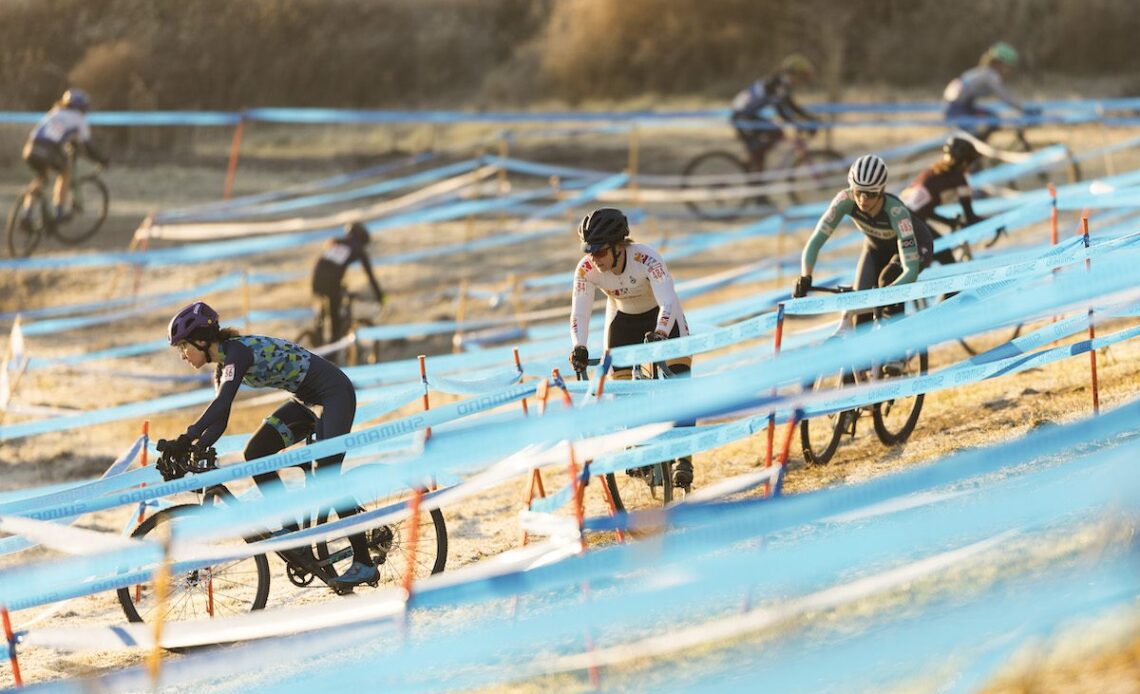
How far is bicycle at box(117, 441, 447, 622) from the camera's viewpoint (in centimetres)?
751

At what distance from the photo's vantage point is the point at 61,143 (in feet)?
59.8

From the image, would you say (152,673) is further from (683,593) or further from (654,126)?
(654,126)

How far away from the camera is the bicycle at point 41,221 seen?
18.4 meters

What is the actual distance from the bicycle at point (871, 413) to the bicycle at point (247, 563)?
2.50m

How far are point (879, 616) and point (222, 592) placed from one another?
3664mm

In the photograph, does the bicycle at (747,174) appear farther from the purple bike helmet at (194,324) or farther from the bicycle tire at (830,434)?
the purple bike helmet at (194,324)

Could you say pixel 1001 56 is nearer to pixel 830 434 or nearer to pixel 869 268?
pixel 869 268

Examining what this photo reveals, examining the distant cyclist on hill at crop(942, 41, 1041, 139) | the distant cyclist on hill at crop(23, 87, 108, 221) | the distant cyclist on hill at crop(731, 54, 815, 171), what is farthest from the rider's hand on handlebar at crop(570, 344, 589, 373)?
the distant cyclist on hill at crop(23, 87, 108, 221)

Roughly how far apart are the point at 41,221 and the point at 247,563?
12.3 meters

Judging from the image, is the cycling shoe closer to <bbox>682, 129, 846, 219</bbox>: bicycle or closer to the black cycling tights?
the black cycling tights

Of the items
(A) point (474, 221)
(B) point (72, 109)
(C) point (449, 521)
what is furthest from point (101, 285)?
(C) point (449, 521)

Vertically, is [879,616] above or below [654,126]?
below

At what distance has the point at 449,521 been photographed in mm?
9688

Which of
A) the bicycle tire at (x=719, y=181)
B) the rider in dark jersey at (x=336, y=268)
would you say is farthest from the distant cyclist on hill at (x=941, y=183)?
the bicycle tire at (x=719, y=181)
